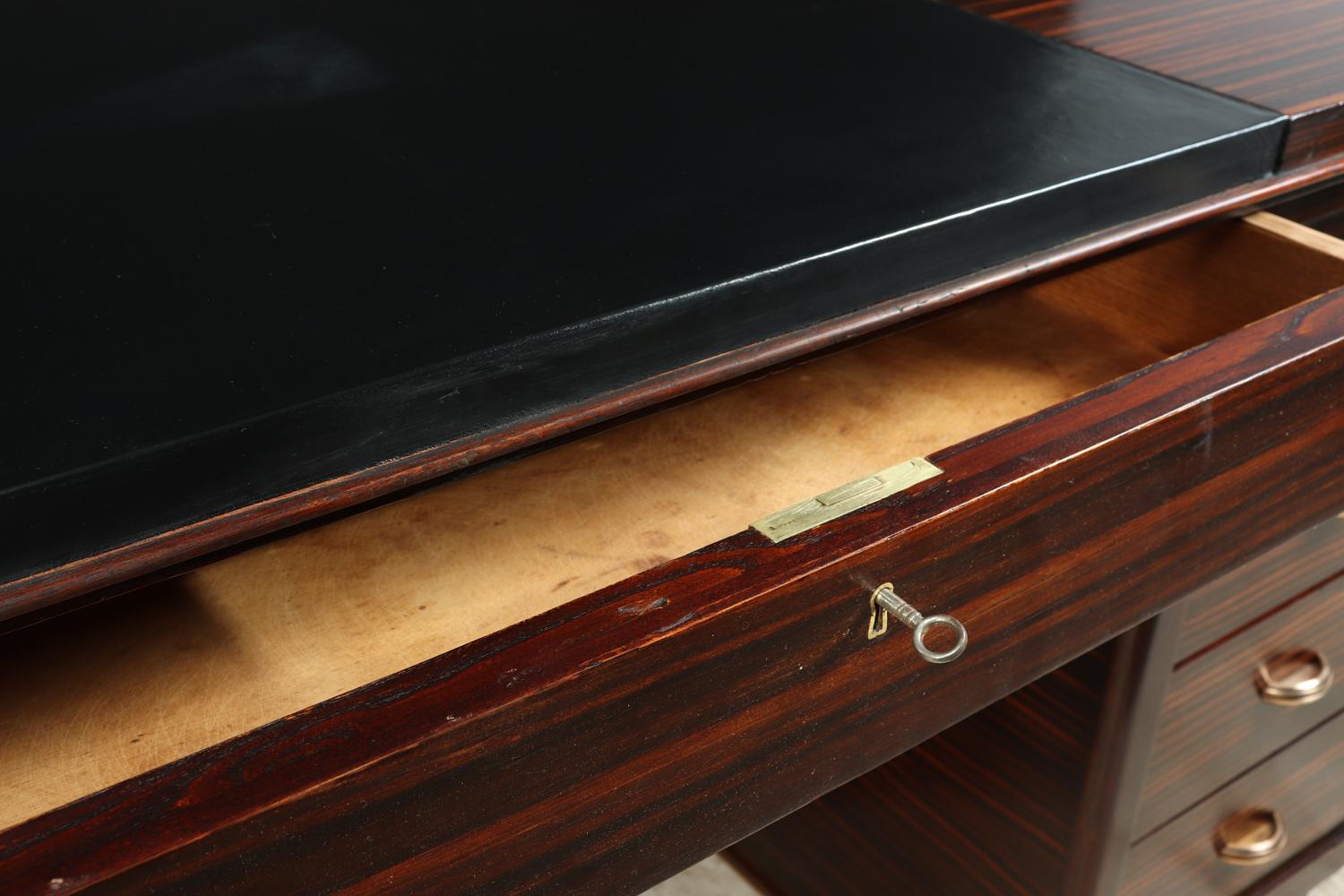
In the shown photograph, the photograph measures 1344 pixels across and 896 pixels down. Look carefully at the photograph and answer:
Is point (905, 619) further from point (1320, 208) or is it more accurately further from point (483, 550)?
point (1320, 208)

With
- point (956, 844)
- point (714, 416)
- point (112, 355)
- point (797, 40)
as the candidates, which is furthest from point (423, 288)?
point (956, 844)

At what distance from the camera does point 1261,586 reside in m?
0.70

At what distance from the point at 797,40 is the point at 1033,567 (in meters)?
0.36

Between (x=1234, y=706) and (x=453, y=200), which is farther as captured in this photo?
(x=1234, y=706)

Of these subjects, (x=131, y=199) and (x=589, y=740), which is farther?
(x=131, y=199)

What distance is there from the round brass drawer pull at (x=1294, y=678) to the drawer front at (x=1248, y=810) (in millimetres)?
66

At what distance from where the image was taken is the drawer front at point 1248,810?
30.7 inches

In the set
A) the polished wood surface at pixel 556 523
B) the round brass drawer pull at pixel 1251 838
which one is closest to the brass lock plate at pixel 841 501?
the polished wood surface at pixel 556 523

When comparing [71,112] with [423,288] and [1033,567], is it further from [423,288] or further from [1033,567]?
[1033,567]

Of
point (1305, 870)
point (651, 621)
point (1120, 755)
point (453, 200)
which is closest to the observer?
point (651, 621)

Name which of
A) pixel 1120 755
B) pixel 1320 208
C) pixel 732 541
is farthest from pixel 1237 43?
pixel 732 541

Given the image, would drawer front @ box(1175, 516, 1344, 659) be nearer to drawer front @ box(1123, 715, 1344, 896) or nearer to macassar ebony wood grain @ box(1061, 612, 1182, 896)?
macassar ebony wood grain @ box(1061, 612, 1182, 896)

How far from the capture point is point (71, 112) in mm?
617

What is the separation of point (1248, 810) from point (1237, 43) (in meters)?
0.48
